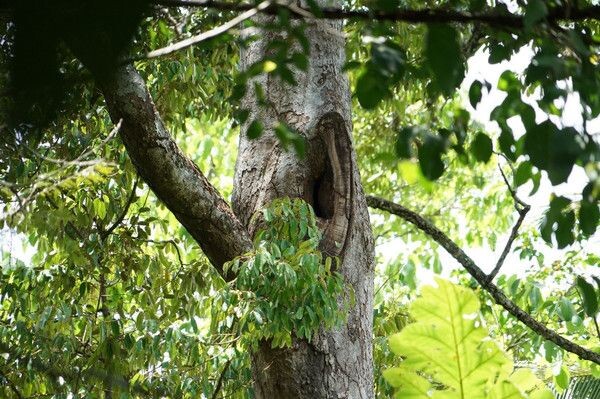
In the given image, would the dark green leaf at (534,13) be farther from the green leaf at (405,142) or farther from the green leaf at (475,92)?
the green leaf at (475,92)

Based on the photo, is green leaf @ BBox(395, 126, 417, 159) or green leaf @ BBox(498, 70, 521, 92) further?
green leaf @ BBox(498, 70, 521, 92)

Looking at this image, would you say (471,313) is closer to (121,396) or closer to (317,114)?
(317,114)

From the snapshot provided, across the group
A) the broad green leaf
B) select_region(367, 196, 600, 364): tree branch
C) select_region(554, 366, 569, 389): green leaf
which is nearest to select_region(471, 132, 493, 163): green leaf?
the broad green leaf

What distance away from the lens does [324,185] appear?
3.60 meters

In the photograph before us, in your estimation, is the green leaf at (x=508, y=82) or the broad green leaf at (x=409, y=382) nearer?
the broad green leaf at (x=409, y=382)

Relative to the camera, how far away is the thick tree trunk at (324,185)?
334 cm

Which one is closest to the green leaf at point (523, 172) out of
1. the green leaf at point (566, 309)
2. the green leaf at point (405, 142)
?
the green leaf at point (405, 142)

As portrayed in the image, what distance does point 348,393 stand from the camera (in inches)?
129

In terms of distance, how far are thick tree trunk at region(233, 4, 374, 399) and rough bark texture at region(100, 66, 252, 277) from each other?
22 centimetres

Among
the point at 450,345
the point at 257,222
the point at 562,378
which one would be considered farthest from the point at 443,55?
the point at 562,378

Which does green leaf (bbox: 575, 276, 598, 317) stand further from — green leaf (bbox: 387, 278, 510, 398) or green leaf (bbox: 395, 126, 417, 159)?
green leaf (bbox: 395, 126, 417, 159)

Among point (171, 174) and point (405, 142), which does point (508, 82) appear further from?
point (171, 174)

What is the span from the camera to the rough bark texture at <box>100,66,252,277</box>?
3031 millimetres

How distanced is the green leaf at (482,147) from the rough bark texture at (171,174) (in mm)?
1480
